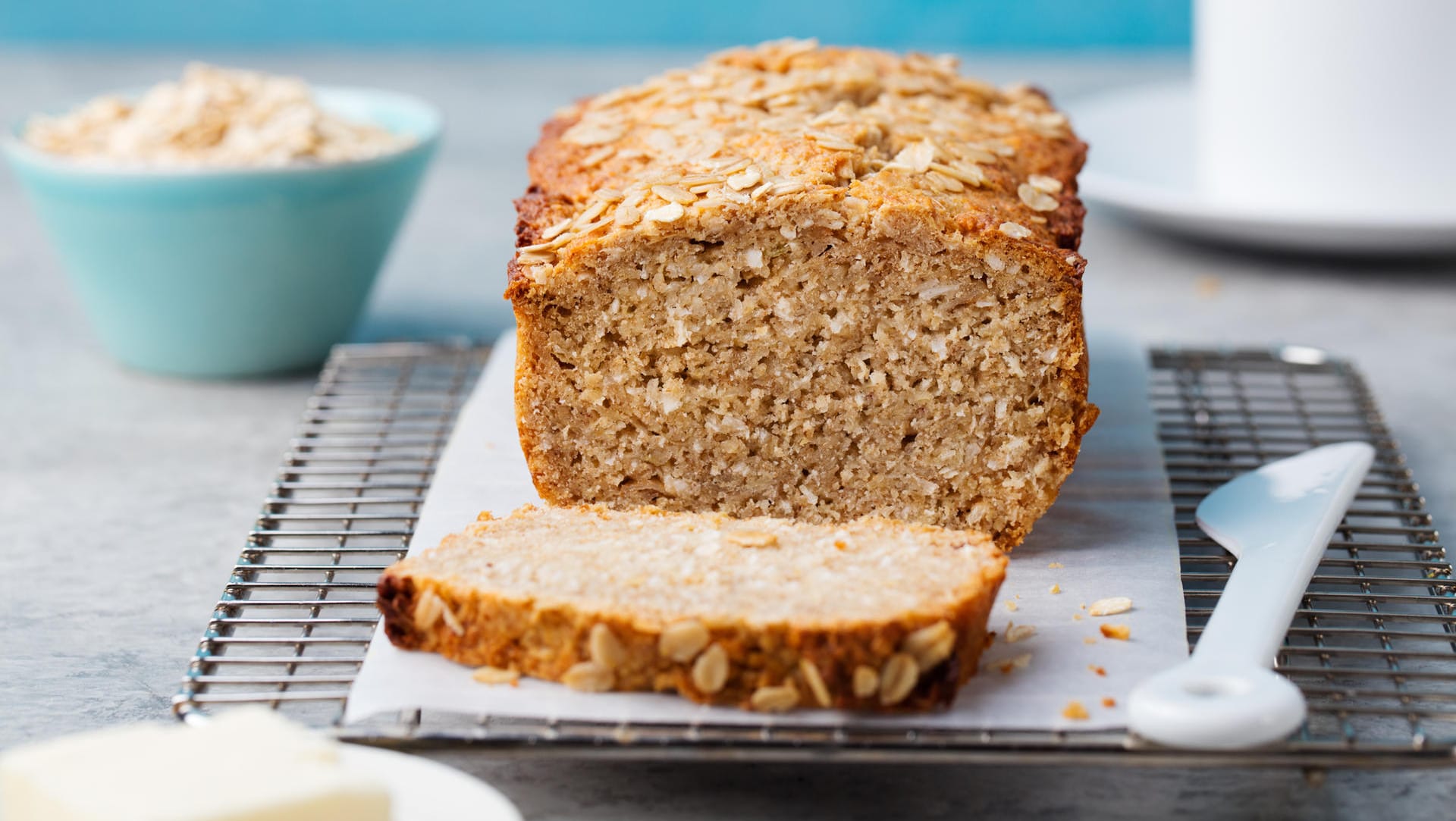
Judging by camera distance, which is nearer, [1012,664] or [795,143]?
[1012,664]

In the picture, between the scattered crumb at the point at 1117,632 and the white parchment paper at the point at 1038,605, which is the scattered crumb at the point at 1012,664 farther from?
the scattered crumb at the point at 1117,632

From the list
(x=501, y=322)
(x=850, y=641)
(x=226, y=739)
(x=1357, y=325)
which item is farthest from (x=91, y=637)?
(x=1357, y=325)

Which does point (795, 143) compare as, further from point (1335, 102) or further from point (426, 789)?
point (1335, 102)

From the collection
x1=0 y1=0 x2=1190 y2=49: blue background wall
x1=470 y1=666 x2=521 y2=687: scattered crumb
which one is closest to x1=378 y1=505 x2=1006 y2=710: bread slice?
x1=470 y1=666 x2=521 y2=687: scattered crumb

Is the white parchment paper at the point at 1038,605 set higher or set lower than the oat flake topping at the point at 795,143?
lower

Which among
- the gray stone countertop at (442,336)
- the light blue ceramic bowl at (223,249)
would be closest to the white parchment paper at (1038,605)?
the gray stone countertop at (442,336)

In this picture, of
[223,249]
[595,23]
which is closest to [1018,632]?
[223,249]
